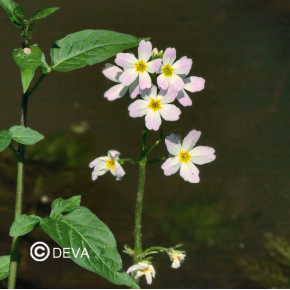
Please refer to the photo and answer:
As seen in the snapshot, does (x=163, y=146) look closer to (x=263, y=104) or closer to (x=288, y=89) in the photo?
(x=263, y=104)

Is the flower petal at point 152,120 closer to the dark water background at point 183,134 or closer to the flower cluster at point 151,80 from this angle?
the flower cluster at point 151,80

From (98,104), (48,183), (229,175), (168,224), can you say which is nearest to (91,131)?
(98,104)

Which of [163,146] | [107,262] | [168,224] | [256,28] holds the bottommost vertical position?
[107,262]

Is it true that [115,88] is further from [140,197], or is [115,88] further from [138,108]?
[140,197]

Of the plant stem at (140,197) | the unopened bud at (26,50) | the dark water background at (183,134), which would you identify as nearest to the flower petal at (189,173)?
the plant stem at (140,197)

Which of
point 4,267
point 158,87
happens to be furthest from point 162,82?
point 4,267
